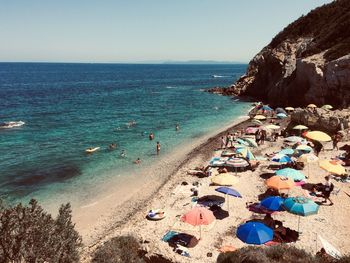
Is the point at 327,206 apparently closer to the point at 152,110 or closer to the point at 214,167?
the point at 214,167

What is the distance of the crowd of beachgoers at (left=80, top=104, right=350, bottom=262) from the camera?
14869 mm

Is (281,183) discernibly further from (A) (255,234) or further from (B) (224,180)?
(A) (255,234)

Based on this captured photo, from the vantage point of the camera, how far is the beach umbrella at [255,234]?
45.5ft

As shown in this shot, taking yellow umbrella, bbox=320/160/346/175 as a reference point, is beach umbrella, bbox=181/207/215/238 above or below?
below

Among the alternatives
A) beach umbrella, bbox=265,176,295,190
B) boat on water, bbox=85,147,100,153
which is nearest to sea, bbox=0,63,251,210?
boat on water, bbox=85,147,100,153

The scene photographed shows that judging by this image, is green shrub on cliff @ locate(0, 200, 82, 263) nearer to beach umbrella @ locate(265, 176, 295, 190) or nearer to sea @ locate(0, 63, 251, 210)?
sea @ locate(0, 63, 251, 210)

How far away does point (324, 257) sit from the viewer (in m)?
12.2

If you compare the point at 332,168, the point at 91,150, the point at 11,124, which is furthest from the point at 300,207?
the point at 11,124

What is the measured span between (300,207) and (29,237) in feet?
40.3

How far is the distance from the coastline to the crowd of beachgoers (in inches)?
17.4

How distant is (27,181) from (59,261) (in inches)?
681

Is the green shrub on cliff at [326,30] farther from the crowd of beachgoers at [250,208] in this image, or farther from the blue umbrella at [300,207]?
the blue umbrella at [300,207]

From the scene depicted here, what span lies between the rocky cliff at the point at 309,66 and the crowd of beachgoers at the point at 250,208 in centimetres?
1572

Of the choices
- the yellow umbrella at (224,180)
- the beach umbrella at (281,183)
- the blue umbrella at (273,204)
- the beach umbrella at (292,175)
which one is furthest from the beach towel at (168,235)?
the beach umbrella at (292,175)
